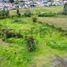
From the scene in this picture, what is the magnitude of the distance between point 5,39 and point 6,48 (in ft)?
12.6

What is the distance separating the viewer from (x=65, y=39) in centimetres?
2392

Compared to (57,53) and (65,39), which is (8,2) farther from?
(57,53)

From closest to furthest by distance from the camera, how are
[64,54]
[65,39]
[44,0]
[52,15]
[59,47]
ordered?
[64,54] < [59,47] < [65,39] < [52,15] < [44,0]

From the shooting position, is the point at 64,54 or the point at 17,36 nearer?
the point at 64,54

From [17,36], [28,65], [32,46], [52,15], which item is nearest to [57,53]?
[32,46]

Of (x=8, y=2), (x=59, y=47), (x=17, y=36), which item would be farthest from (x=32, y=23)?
(x=8, y=2)

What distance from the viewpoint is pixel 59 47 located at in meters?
21.5

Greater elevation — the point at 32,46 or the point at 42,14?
the point at 32,46

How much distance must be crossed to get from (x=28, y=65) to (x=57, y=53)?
3.21 meters

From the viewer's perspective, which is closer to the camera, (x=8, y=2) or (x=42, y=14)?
(x=42, y=14)

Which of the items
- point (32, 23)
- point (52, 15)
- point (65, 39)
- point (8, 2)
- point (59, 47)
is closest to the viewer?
point (59, 47)

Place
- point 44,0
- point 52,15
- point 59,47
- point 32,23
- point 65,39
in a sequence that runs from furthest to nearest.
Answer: point 44,0
point 52,15
point 32,23
point 65,39
point 59,47

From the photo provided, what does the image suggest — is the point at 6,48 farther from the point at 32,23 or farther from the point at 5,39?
the point at 32,23

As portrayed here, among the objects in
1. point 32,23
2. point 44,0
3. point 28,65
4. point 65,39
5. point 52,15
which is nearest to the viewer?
point 28,65
